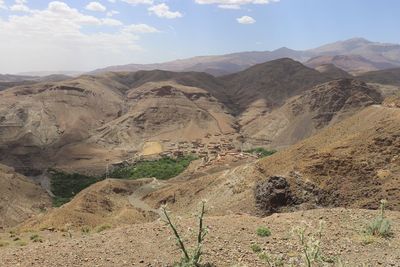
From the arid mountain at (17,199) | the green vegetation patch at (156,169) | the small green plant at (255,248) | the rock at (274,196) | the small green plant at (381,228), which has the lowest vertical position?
the green vegetation patch at (156,169)

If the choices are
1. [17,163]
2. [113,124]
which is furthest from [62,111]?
[17,163]

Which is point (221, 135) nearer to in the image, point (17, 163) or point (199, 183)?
point (17, 163)

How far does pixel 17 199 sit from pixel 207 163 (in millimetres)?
25567


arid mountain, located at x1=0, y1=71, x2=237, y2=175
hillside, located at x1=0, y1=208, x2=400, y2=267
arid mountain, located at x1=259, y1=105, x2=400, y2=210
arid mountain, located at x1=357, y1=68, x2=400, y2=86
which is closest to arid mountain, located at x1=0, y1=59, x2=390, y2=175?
Result: arid mountain, located at x1=0, y1=71, x2=237, y2=175

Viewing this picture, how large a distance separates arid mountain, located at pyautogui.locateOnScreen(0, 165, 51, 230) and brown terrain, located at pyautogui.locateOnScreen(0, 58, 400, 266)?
0.25 m

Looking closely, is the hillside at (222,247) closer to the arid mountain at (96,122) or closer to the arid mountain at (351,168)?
the arid mountain at (351,168)

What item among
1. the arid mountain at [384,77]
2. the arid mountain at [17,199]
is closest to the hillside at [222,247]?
the arid mountain at [17,199]

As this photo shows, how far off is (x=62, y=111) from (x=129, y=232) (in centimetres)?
11058

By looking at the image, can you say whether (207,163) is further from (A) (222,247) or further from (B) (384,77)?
(B) (384,77)

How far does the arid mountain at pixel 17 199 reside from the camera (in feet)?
172

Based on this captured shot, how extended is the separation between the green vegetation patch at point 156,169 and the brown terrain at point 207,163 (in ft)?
11.9

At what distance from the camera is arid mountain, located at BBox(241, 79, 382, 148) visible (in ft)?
337

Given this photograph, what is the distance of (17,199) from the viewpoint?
191 feet

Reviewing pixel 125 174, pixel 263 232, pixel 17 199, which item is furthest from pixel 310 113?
pixel 263 232
